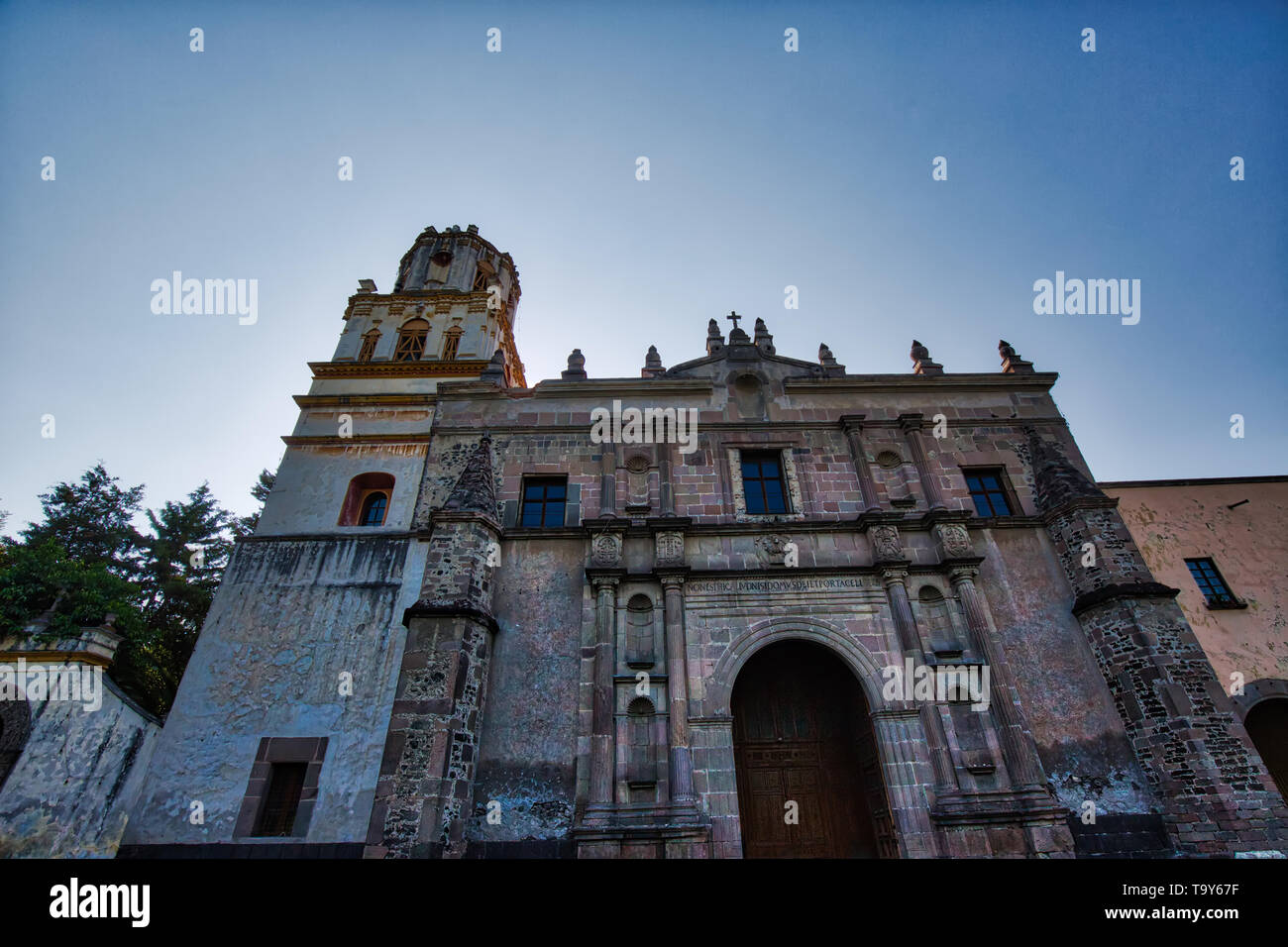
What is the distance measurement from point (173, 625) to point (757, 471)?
22.9 m

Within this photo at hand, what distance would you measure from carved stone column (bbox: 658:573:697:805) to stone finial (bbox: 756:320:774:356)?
786cm

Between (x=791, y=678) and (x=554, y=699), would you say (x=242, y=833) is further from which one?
(x=791, y=678)

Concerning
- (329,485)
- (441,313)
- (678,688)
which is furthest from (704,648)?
(441,313)

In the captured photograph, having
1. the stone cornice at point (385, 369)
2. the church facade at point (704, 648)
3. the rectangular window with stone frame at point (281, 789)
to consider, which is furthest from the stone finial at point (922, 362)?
the rectangular window with stone frame at point (281, 789)

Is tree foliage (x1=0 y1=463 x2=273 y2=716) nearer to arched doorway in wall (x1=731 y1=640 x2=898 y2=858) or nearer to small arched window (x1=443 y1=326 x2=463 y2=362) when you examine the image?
small arched window (x1=443 y1=326 x2=463 y2=362)

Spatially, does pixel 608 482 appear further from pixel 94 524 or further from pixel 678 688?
pixel 94 524

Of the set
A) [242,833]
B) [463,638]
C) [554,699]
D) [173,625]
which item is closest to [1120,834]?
[554,699]

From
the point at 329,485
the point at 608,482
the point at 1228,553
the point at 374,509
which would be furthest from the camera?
the point at 374,509

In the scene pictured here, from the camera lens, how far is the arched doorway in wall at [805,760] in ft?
37.9

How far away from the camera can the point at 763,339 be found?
1742cm

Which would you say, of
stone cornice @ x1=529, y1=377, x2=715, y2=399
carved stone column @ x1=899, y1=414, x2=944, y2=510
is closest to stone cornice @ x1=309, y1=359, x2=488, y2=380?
stone cornice @ x1=529, y1=377, x2=715, y2=399

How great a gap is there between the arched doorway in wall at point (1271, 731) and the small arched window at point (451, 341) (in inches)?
915

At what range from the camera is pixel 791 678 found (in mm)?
13164

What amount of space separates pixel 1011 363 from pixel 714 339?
341 inches
